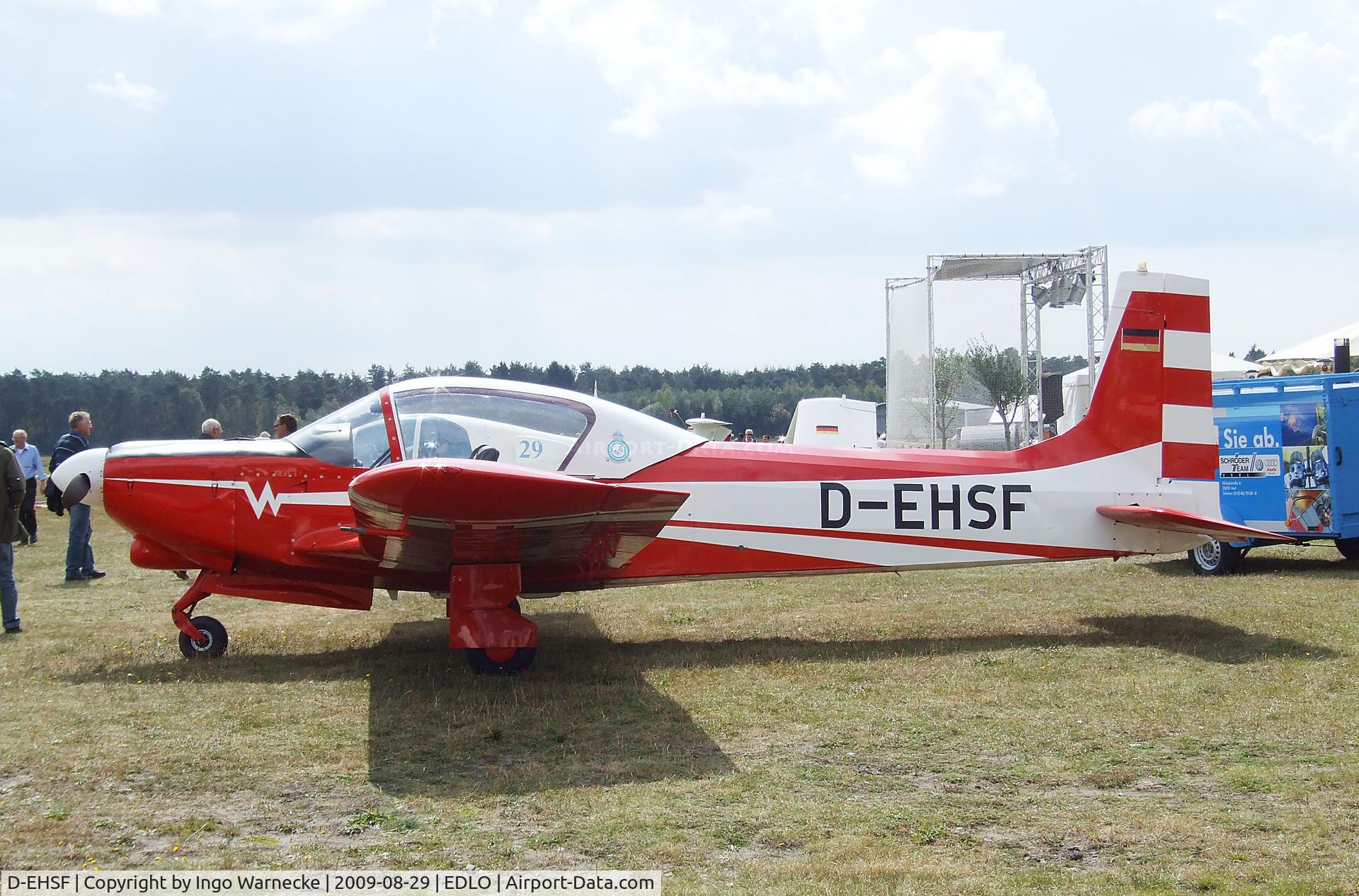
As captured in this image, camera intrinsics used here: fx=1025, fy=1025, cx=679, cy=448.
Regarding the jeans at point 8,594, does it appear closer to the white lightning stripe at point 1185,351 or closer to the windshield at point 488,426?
the windshield at point 488,426

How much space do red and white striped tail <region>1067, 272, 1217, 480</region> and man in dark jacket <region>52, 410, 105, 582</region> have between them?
10219 millimetres

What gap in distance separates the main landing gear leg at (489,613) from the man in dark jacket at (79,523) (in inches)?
278

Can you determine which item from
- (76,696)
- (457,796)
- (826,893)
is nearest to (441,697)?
(457,796)

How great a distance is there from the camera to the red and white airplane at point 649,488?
22.4ft

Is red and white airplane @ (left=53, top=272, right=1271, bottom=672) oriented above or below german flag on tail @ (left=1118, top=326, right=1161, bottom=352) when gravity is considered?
below

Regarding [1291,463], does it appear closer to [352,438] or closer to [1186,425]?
[1186,425]

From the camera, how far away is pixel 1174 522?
24.4 feet

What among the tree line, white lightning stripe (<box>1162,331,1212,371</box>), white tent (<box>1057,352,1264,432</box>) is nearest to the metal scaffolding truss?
white tent (<box>1057,352,1264,432</box>)

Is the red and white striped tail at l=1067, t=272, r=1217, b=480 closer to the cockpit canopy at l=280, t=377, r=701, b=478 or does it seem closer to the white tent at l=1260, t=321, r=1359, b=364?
the cockpit canopy at l=280, t=377, r=701, b=478

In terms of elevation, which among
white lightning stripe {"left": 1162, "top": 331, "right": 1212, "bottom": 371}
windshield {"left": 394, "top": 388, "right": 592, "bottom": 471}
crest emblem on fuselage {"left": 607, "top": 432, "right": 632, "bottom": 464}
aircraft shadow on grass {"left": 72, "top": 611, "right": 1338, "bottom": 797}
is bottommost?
aircraft shadow on grass {"left": 72, "top": 611, "right": 1338, "bottom": 797}

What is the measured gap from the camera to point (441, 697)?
20.2 feet

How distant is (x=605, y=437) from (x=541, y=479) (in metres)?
2.22

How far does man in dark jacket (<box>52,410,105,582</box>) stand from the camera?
11.3 m

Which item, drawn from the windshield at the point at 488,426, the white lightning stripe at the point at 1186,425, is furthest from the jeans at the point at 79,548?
the white lightning stripe at the point at 1186,425
